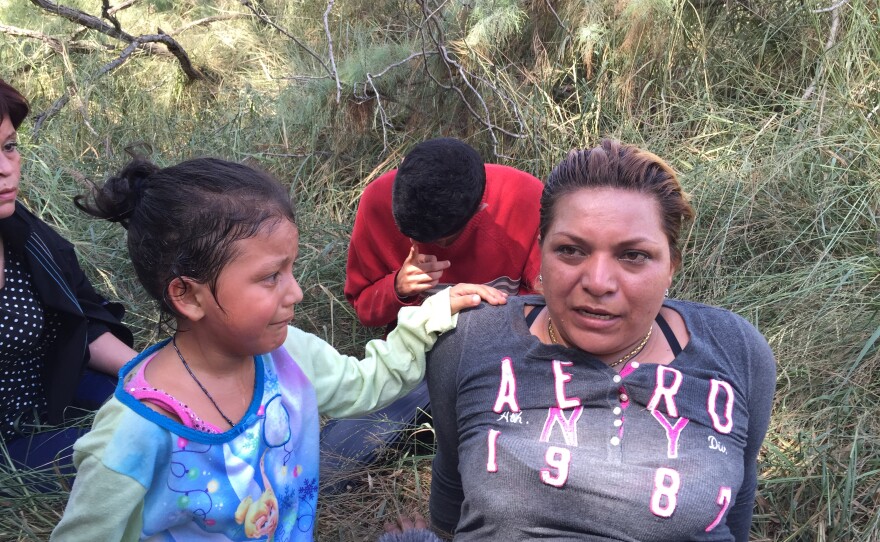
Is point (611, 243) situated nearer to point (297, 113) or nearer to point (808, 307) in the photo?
point (808, 307)

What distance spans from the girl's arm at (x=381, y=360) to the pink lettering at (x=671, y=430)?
418mm

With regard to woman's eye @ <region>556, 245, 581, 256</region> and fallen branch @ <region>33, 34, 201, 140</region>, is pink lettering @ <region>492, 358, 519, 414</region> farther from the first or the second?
fallen branch @ <region>33, 34, 201, 140</region>

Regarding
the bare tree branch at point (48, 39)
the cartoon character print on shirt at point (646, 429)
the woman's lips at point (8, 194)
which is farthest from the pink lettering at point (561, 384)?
the bare tree branch at point (48, 39)

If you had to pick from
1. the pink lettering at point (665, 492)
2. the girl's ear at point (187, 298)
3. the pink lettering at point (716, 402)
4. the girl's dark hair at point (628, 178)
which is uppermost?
the girl's dark hair at point (628, 178)

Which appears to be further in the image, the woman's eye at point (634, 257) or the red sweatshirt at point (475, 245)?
the red sweatshirt at point (475, 245)

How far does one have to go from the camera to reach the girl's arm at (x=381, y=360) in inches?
67.0

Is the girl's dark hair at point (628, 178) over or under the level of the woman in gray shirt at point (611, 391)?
over

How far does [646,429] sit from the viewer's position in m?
1.49

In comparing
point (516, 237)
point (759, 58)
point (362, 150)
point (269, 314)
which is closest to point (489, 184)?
point (516, 237)

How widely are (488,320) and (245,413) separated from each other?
0.52 meters

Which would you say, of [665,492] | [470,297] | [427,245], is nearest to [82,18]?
[427,245]

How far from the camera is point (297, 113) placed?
4379 mm

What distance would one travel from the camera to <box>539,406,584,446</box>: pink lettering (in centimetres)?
151

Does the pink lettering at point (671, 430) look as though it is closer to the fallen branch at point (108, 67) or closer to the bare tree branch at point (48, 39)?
the fallen branch at point (108, 67)
